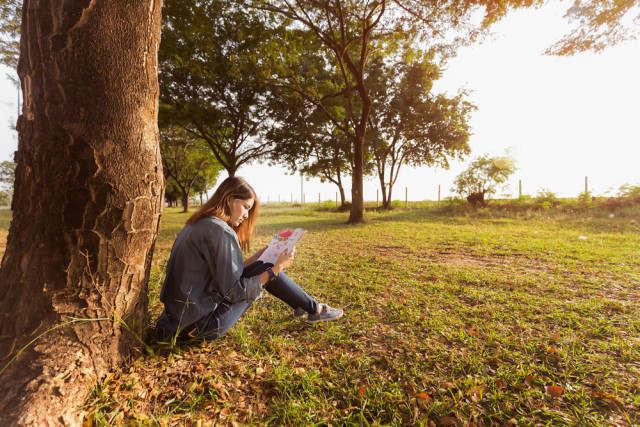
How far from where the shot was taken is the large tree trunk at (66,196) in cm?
150

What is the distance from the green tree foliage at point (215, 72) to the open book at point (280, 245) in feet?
31.0

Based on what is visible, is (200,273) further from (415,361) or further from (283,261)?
(415,361)

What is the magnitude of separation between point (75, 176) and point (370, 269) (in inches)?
171

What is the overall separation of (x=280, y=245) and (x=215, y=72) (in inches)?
520

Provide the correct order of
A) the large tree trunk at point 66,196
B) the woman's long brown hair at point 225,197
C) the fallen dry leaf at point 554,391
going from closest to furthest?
the large tree trunk at point 66,196 → the fallen dry leaf at point 554,391 → the woman's long brown hair at point 225,197

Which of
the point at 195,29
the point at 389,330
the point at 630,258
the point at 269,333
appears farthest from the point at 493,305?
A: the point at 195,29

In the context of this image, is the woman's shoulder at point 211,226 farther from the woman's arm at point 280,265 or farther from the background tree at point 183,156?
the background tree at point 183,156

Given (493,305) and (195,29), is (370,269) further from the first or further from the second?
(195,29)

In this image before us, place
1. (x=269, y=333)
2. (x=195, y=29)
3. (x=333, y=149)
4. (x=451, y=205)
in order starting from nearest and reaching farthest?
(x=269, y=333), (x=195, y=29), (x=451, y=205), (x=333, y=149)

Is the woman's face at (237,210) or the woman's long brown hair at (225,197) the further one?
the woman's face at (237,210)

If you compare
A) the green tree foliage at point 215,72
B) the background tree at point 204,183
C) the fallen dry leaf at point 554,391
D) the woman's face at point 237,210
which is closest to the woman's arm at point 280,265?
the woman's face at point 237,210

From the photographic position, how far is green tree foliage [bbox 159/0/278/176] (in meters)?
9.28

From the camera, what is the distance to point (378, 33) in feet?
34.9

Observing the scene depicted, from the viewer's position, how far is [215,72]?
42.1 ft
